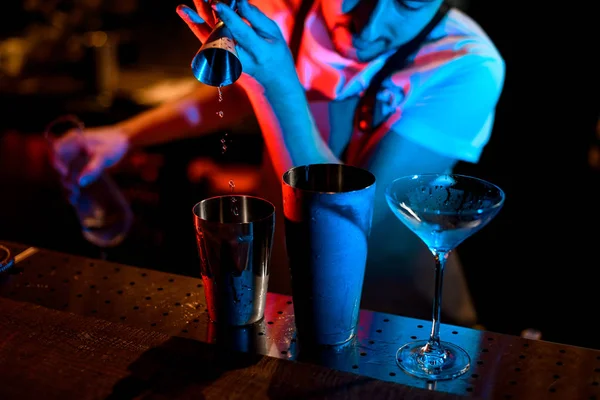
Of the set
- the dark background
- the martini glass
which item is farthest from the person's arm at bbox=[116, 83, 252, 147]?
the martini glass

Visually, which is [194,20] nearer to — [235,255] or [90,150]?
[235,255]

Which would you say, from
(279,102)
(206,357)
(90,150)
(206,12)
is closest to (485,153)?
(279,102)

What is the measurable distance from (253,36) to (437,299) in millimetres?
771

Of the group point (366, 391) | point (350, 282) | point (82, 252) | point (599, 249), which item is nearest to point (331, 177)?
point (350, 282)

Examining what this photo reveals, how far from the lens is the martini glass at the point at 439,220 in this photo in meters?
0.96

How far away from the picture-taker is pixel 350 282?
3.51 ft

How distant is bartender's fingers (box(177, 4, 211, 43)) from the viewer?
51.9 inches

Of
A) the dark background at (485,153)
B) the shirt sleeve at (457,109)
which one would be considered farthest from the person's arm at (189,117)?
the shirt sleeve at (457,109)

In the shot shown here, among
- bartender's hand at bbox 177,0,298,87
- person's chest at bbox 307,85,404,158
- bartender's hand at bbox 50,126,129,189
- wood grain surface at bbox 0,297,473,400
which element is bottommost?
bartender's hand at bbox 50,126,129,189

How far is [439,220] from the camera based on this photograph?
95 centimetres

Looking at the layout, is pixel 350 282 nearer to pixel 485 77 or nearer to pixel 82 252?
pixel 485 77

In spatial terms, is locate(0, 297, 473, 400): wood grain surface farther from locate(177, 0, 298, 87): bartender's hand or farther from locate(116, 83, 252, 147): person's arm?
locate(116, 83, 252, 147): person's arm

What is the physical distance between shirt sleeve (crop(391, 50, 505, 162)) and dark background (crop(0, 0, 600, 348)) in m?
0.04

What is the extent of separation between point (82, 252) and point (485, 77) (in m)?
1.94
